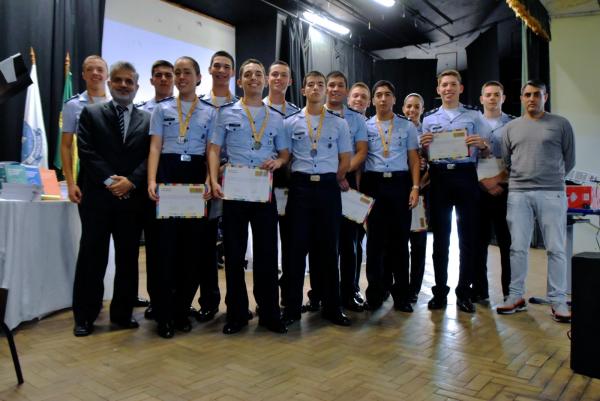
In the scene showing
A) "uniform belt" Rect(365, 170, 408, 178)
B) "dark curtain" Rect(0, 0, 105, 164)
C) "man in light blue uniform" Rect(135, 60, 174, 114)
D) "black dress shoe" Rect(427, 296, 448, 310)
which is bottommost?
"black dress shoe" Rect(427, 296, 448, 310)

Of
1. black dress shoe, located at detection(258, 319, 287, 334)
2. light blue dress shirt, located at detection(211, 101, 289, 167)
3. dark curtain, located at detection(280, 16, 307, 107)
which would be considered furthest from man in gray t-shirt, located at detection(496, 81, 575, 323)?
dark curtain, located at detection(280, 16, 307, 107)

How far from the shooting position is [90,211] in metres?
2.76

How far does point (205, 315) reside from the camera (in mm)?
3086

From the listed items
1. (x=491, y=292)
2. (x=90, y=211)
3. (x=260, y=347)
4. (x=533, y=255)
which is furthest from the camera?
(x=533, y=255)

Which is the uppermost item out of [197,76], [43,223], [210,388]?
[197,76]

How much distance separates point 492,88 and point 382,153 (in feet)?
4.14

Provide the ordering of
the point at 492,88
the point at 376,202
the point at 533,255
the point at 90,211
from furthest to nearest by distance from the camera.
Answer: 1. the point at 533,255
2. the point at 492,88
3. the point at 376,202
4. the point at 90,211

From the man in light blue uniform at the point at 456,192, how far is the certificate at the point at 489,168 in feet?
0.44

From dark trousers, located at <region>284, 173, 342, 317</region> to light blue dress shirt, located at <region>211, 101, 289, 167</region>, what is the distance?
27 centimetres

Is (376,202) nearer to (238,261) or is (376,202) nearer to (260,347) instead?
(238,261)

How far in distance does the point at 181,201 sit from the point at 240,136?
52cm

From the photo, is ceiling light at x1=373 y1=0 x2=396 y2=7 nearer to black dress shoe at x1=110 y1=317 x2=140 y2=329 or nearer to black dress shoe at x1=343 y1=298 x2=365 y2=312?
black dress shoe at x1=343 y1=298 x2=365 y2=312

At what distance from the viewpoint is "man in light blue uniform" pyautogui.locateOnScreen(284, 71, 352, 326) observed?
2.89m

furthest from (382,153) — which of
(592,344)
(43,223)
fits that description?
(43,223)
